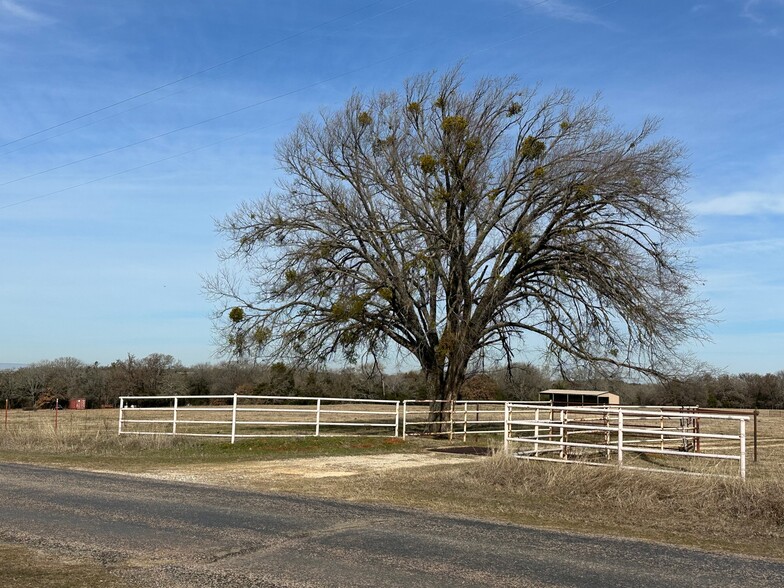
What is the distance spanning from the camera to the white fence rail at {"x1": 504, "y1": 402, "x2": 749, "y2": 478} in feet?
44.1

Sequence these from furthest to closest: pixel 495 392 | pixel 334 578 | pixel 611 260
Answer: pixel 495 392 < pixel 611 260 < pixel 334 578

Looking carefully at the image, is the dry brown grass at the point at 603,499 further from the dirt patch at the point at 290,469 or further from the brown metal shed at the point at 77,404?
the brown metal shed at the point at 77,404

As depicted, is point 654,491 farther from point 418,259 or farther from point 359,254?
point 359,254

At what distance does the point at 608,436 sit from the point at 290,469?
7.58 m

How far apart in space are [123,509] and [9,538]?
2058 mm

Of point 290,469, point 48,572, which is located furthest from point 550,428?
point 48,572

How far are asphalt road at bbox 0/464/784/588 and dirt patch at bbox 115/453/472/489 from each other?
3014 mm

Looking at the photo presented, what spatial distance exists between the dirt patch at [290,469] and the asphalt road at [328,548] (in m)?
3.01

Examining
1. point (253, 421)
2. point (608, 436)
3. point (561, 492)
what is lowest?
A: point (253, 421)

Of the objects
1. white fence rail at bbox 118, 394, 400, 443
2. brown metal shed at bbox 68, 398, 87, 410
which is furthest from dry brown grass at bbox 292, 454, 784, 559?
brown metal shed at bbox 68, 398, 87, 410

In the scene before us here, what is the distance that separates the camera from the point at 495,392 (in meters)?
57.2

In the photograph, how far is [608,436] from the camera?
18.2 m

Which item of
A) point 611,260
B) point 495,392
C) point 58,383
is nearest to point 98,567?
point 611,260

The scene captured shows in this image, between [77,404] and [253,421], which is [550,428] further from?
[77,404]
